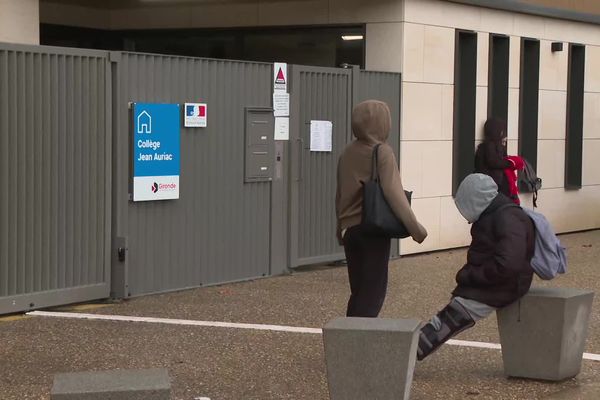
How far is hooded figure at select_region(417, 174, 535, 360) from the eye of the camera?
287 inches

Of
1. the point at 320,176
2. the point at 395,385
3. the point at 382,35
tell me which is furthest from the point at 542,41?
the point at 395,385

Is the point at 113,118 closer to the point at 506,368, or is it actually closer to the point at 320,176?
the point at 320,176

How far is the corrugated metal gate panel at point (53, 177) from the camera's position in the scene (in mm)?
9523

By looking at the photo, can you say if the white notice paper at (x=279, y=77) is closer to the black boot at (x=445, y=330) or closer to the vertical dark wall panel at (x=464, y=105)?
the vertical dark wall panel at (x=464, y=105)

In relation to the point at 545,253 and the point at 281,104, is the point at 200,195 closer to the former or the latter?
the point at 281,104

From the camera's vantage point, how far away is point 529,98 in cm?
1670

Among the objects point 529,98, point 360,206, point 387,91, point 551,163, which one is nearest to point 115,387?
point 360,206

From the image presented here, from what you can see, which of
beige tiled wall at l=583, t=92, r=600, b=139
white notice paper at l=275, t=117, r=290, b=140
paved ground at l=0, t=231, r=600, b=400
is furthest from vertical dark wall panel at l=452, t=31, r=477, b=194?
paved ground at l=0, t=231, r=600, b=400

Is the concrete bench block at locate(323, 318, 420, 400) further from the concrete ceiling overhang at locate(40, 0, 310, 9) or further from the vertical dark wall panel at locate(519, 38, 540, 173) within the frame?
the vertical dark wall panel at locate(519, 38, 540, 173)

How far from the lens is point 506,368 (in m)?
7.70

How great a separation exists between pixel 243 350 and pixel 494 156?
6118mm

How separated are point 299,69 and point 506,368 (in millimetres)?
5595

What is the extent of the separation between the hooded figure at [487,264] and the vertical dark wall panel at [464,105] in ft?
25.2

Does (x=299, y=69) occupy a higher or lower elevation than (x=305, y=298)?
higher
